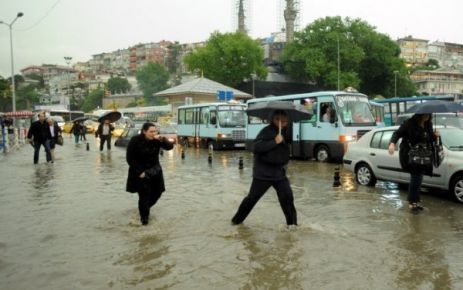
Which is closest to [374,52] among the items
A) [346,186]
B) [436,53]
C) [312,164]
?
[312,164]

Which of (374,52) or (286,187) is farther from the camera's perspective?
(374,52)

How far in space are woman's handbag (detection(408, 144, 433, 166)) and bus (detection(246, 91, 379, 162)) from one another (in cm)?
871

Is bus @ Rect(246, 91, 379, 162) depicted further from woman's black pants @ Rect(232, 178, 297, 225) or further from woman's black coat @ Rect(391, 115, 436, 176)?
woman's black pants @ Rect(232, 178, 297, 225)

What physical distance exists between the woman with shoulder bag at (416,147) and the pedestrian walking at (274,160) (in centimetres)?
219

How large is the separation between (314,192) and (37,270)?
682 centimetres

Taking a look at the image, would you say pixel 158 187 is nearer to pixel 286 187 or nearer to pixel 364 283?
pixel 286 187

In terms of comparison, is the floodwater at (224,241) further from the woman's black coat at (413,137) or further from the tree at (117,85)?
the tree at (117,85)

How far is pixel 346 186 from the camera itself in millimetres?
11523

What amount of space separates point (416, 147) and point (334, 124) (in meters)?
9.20

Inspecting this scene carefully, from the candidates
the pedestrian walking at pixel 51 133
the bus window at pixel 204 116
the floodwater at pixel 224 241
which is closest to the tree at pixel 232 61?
the bus window at pixel 204 116

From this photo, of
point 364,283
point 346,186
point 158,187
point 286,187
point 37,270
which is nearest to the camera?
point 364,283

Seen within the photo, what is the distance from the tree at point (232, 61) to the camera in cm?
7119

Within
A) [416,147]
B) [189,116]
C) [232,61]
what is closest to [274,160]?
[416,147]

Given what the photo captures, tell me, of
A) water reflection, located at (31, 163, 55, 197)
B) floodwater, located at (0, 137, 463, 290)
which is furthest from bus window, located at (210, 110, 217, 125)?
floodwater, located at (0, 137, 463, 290)
